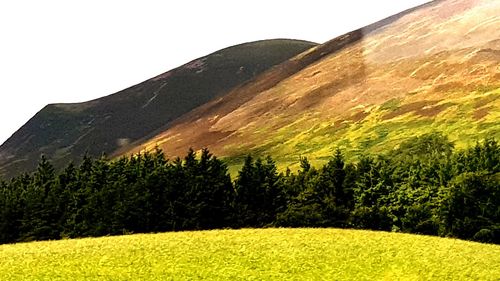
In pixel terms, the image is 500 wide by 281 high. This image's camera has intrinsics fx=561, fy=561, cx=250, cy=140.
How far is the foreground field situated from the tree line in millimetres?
25693

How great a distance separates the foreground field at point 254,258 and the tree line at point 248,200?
2569cm

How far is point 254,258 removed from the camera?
136 ft

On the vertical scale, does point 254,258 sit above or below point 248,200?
above

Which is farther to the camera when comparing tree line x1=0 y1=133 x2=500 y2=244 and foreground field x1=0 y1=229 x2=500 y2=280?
tree line x1=0 y1=133 x2=500 y2=244

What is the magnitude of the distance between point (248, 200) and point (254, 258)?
4491cm

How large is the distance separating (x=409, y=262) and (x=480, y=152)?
1740 inches

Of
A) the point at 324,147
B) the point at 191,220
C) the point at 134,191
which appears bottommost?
the point at 324,147

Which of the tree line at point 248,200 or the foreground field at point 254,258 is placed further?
the tree line at point 248,200

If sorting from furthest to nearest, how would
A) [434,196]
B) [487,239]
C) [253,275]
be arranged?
[434,196], [487,239], [253,275]

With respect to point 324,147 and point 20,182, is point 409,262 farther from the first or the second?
point 324,147

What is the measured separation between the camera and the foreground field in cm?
3769

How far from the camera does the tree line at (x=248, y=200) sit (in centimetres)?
7581

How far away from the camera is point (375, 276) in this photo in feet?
126

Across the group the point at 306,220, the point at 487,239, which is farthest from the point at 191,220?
the point at 487,239
